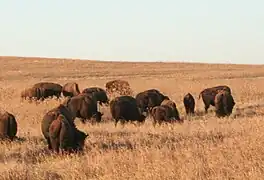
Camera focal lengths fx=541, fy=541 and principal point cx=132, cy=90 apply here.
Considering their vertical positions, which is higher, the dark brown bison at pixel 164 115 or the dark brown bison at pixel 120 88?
the dark brown bison at pixel 120 88

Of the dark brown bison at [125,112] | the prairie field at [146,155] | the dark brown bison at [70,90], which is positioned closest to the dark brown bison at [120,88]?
the dark brown bison at [70,90]

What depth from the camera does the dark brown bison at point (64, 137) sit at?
1207cm

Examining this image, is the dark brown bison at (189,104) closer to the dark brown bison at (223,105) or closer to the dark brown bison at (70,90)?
the dark brown bison at (223,105)

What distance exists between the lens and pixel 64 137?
12055mm

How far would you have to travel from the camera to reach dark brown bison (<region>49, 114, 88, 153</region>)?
12.1m

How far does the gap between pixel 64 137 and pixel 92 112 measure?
7.37 metres

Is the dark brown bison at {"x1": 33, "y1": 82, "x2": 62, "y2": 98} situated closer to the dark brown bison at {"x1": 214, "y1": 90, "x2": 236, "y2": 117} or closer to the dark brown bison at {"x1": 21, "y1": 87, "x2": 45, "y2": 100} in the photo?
the dark brown bison at {"x1": 21, "y1": 87, "x2": 45, "y2": 100}

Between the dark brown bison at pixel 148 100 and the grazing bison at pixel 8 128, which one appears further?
the dark brown bison at pixel 148 100

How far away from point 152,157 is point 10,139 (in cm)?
575

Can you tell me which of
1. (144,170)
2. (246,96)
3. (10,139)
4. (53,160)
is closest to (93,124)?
(10,139)

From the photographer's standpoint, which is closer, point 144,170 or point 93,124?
point 144,170

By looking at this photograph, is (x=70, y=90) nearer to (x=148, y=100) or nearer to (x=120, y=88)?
(x=120, y=88)

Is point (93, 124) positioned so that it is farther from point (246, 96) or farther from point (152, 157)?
point (246, 96)

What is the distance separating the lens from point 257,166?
8250mm
